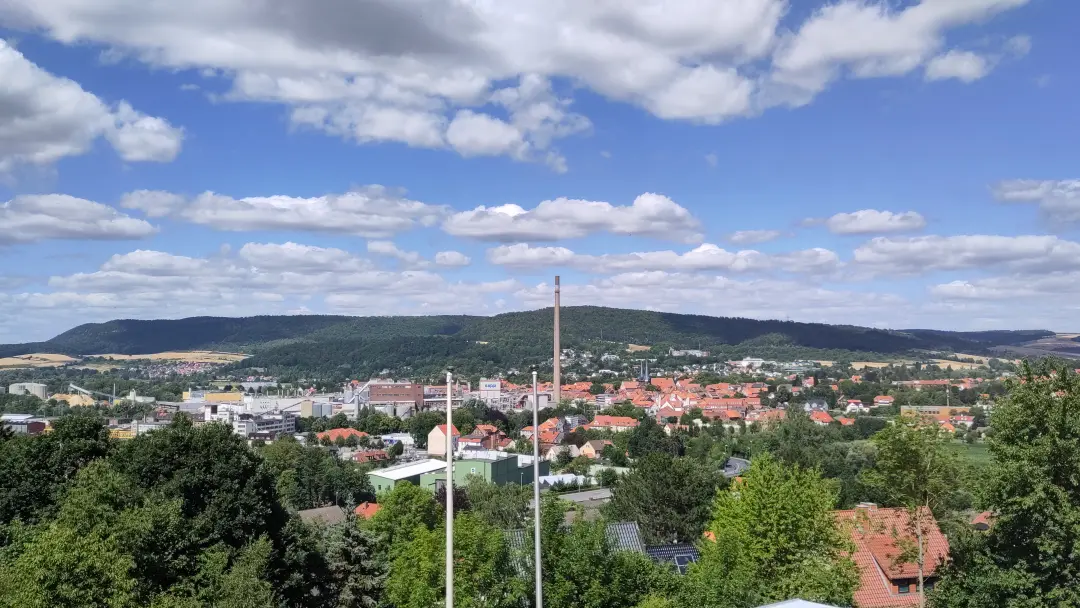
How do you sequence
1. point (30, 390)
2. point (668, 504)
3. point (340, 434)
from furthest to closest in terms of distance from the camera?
point (30, 390)
point (340, 434)
point (668, 504)

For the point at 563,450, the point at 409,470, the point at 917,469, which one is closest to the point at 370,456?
the point at 563,450

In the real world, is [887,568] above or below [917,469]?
below

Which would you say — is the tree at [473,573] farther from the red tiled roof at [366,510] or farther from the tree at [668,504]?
the red tiled roof at [366,510]

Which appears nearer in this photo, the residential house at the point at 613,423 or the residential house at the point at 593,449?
the residential house at the point at 593,449

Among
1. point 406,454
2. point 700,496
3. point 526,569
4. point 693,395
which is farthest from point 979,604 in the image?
point 693,395

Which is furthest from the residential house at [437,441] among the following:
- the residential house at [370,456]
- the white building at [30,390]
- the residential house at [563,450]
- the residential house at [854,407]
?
the white building at [30,390]

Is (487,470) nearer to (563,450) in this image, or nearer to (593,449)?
(593,449)
